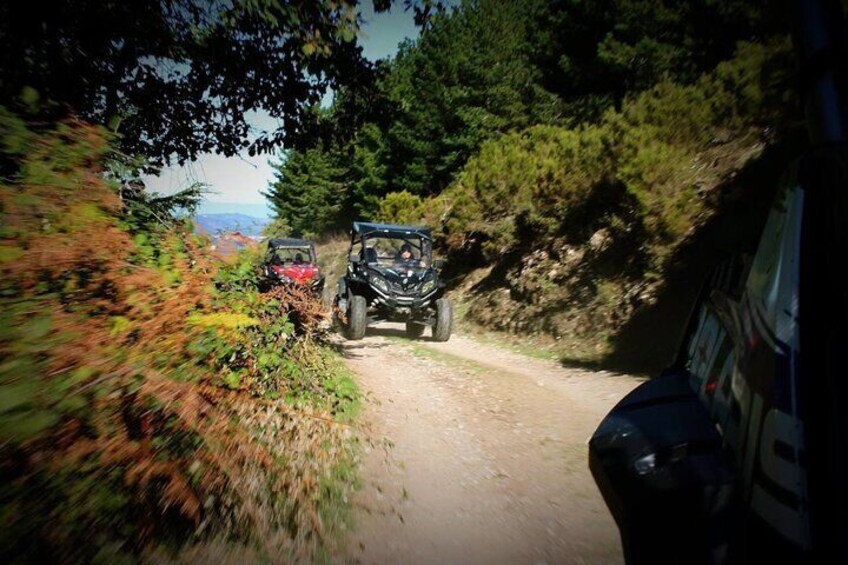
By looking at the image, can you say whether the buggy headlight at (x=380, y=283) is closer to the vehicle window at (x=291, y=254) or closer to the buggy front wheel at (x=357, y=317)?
the buggy front wheel at (x=357, y=317)

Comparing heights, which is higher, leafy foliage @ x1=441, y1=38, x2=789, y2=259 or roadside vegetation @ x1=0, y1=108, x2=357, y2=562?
leafy foliage @ x1=441, y1=38, x2=789, y2=259

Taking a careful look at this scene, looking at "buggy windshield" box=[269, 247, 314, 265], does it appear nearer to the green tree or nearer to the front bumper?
the front bumper

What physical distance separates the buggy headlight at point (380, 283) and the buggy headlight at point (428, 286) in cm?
77

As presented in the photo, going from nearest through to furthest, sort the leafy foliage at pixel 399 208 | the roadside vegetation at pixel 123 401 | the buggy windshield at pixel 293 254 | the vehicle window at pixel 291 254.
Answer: the roadside vegetation at pixel 123 401 → the buggy windshield at pixel 293 254 → the vehicle window at pixel 291 254 → the leafy foliage at pixel 399 208

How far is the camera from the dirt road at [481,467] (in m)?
2.65

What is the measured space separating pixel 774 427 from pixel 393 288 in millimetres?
8180

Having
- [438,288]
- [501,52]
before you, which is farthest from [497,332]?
[501,52]

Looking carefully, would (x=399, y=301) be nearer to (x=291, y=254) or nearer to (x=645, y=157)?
(x=645, y=157)

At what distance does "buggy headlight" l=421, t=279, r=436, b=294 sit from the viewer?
914cm

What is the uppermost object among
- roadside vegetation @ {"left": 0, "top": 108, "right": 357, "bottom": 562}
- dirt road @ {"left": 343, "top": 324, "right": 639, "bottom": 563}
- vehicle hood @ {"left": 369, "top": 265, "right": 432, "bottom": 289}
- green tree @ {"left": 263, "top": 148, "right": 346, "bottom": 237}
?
green tree @ {"left": 263, "top": 148, "right": 346, "bottom": 237}

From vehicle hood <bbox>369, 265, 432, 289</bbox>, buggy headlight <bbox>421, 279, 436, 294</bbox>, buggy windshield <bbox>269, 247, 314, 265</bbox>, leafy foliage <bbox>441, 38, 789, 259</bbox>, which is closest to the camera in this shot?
leafy foliage <bbox>441, 38, 789, 259</bbox>

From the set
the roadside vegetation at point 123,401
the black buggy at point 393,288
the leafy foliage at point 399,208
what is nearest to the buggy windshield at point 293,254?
the black buggy at point 393,288

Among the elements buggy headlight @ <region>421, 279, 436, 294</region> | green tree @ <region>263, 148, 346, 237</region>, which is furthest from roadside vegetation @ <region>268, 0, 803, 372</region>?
green tree @ <region>263, 148, 346, 237</region>

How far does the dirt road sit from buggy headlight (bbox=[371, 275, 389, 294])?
83.3 inches
